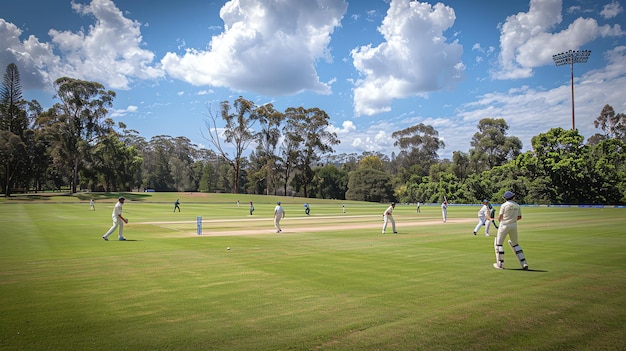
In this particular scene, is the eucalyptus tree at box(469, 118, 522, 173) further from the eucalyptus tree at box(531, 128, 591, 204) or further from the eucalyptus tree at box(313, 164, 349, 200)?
the eucalyptus tree at box(313, 164, 349, 200)

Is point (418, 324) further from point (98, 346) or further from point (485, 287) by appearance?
point (98, 346)

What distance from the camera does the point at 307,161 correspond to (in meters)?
107

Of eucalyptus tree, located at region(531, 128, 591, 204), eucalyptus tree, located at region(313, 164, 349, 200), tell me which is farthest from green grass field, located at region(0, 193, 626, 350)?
eucalyptus tree, located at region(313, 164, 349, 200)

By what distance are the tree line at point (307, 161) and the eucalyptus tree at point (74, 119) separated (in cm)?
21

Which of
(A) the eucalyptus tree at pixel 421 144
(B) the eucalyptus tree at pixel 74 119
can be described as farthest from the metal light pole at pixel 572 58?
(B) the eucalyptus tree at pixel 74 119

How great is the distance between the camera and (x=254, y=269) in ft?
36.1

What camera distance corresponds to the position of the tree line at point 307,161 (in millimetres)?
74250

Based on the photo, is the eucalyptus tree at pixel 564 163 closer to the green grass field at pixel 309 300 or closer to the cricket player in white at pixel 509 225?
the green grass field at pixel 309 300

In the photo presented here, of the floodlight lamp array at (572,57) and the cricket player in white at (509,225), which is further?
the floodlight lamp array at (572,57)

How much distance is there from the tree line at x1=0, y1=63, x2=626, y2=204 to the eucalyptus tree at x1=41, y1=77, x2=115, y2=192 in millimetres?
212

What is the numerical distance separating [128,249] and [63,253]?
211cm

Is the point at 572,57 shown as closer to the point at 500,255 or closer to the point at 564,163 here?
the point at 564,163

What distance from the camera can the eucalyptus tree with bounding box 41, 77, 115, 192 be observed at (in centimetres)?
8188

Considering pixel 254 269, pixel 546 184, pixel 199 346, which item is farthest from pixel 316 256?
pixel 546 184
